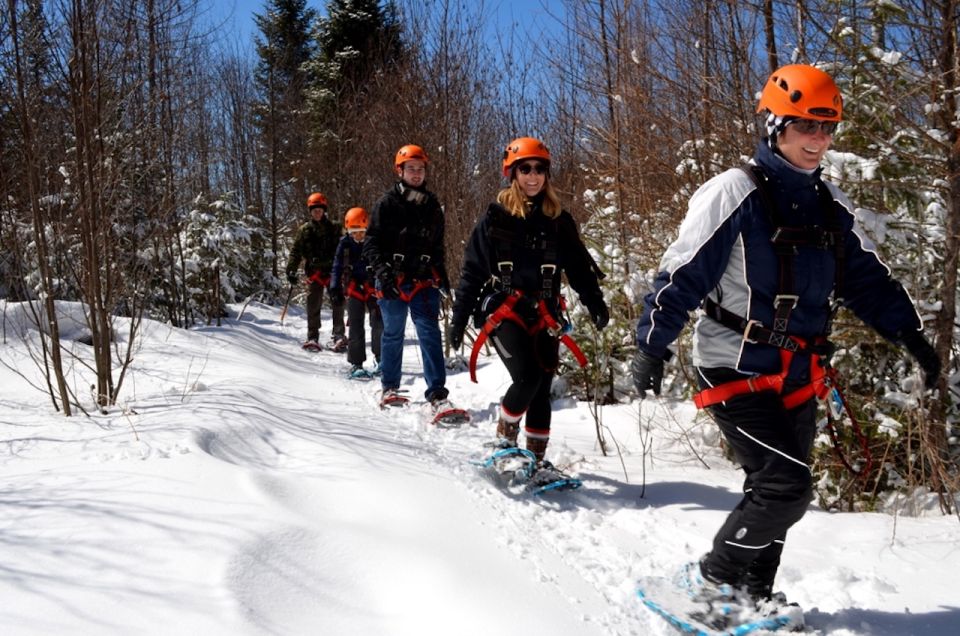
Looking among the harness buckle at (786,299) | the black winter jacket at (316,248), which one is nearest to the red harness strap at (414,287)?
the harness buckle at (786,299)

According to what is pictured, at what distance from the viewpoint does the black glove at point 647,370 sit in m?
2.52

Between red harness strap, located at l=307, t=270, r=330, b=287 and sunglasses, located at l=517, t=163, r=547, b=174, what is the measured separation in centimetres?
732

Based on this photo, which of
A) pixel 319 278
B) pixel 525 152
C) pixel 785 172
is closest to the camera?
pixel 785 172

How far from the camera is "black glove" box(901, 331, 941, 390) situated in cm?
258

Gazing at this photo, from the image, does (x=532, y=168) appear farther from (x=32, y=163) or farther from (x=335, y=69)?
(x=335, y=69)

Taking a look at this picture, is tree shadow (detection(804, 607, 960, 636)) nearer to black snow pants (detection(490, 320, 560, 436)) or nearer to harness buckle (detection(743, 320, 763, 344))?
harness buckle (detection(743, 320, 763, 344))

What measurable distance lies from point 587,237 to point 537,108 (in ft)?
13.7

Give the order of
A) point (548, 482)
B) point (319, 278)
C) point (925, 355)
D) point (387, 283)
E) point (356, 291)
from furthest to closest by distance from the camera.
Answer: point (319, 278)
point (356, 291)
point (387, 283)
point (548, 482)
point (925, 355)

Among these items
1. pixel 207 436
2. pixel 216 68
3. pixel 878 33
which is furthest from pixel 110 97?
pixel 216 68

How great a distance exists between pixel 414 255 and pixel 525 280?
2.16m

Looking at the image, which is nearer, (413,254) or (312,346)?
(413,254)

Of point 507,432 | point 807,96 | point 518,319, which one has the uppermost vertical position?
point 807,96

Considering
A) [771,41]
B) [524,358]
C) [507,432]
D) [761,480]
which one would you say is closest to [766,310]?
[761,480]

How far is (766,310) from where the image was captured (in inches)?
95.0
